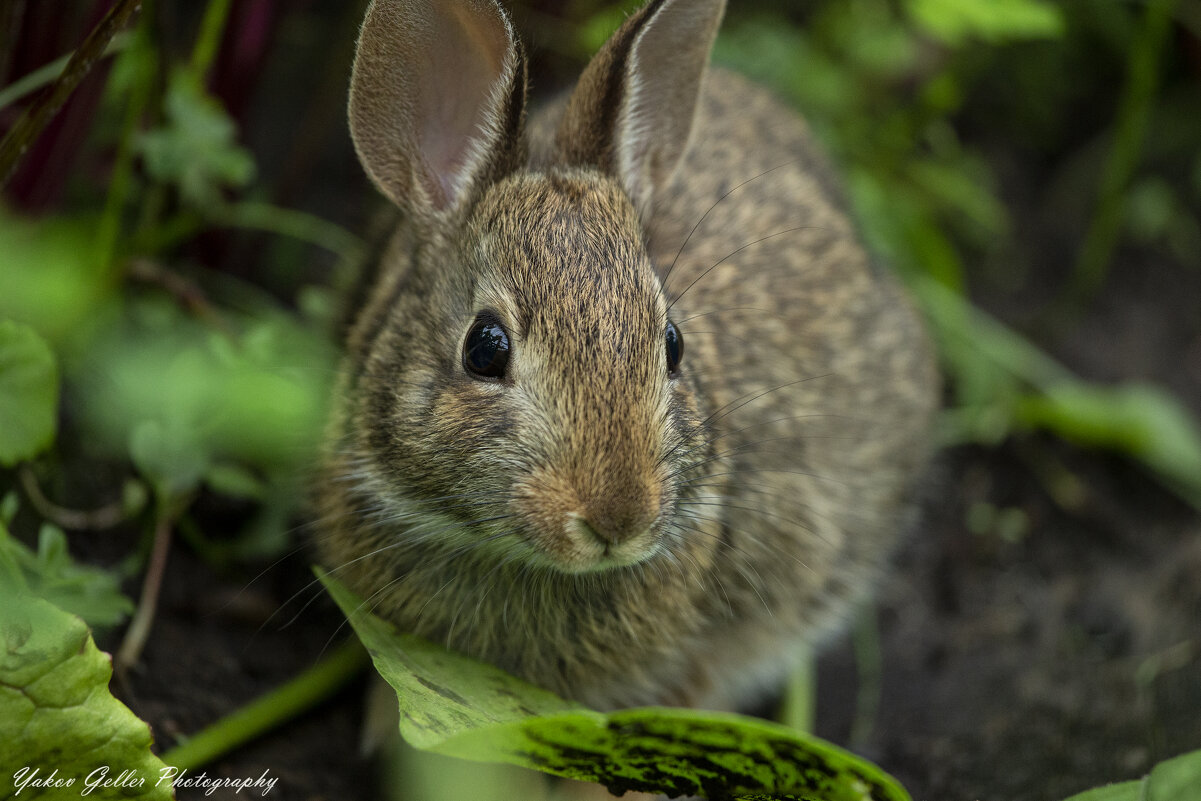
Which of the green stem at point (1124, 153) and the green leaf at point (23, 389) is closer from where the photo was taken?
the green leaf at point (23, 389)

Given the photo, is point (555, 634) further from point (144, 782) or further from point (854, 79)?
point (854, 79)

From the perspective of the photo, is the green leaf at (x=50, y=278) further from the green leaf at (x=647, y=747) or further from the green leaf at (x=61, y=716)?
the green leaf at (x=647, y=747)

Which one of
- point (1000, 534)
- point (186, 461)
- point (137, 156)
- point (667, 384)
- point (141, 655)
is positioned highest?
point (137, 156)

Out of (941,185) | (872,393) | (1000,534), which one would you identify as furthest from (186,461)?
(941,185)

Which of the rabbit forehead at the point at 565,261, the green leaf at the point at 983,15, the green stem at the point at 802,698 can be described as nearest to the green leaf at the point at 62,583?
the rabbit forehead at the point at 565,261

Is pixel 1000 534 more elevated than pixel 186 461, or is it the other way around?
pixel 186 461

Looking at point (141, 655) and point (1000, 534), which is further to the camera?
point (1000, 534)
